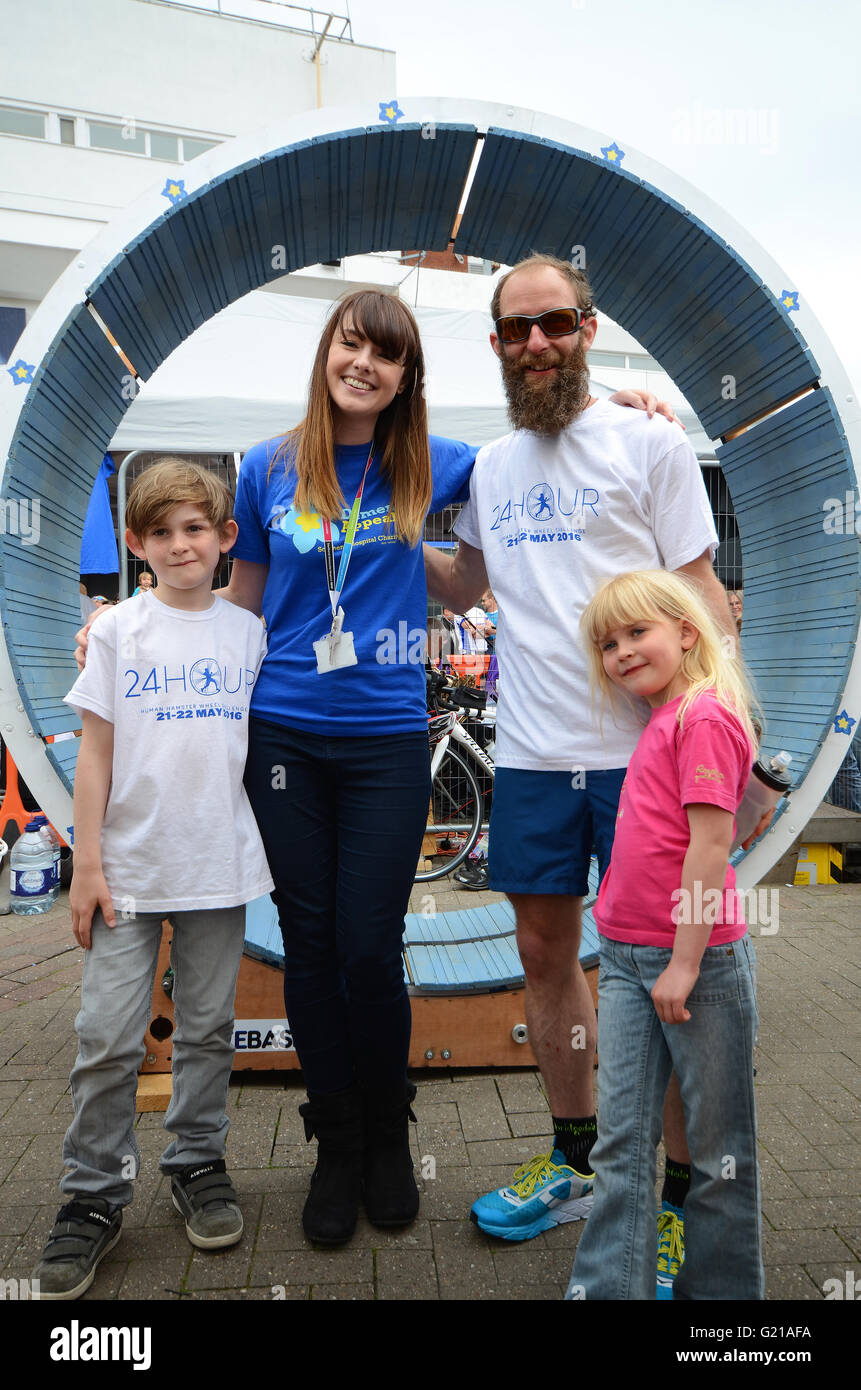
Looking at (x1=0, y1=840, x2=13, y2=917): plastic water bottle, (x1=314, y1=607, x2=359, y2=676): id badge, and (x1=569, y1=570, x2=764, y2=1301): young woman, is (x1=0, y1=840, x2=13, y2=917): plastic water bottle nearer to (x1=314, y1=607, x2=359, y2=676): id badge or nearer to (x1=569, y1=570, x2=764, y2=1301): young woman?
(x1=314, y1=607, x2=359, y2=676): id badge

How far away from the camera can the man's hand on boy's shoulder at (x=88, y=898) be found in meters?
2.08

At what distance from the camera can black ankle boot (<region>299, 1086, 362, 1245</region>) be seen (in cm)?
219

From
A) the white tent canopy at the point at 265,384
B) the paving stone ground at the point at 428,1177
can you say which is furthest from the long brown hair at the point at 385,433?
the white tent canopy at the point at 265,384

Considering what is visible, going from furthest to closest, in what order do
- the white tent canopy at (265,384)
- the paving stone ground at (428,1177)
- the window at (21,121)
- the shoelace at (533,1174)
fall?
1. the window at (21,121)
2. the white tent canopy at (265,384)
3. the shoelace at (533,1174)
4. the paving stone ground at (428,1177)

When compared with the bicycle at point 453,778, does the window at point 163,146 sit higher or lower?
higher

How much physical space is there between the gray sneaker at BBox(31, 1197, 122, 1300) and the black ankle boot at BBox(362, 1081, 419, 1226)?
603 mm

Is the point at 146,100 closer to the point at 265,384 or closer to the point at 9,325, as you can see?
the point at 9,325

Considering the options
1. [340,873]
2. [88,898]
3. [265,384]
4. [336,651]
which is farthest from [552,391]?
[265,384]

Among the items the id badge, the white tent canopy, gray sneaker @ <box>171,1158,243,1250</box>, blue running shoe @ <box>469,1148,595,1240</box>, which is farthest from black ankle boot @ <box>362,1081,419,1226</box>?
the white tent canopy

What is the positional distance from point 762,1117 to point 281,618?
213 centimetres

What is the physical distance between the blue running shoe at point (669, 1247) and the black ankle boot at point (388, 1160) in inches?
23.8

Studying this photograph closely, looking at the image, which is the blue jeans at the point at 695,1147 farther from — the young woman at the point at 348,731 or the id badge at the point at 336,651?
the id badge at the point at 336,651

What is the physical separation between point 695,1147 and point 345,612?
1340 millimetres

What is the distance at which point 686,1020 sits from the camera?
1626mm
